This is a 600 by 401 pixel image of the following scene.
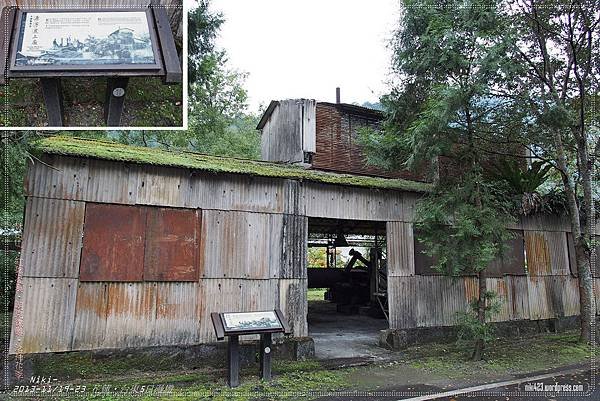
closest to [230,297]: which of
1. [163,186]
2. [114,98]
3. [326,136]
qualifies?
[163,186]

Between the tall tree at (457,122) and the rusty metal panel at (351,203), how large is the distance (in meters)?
0.84

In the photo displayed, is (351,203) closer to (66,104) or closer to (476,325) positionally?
(476,325)

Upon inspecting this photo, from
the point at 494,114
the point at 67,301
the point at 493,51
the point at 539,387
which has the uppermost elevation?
the point at 493,51

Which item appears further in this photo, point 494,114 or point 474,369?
point 494,114

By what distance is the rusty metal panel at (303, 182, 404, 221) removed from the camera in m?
9.33

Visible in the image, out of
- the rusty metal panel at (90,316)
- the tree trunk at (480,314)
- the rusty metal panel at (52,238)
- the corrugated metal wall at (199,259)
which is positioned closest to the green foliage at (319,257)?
the corrugated metal wall at (199,259)

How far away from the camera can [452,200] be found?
8.87 m

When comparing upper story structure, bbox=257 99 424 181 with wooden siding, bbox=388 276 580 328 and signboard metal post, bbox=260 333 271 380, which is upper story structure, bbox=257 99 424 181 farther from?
signboard metal post, bbox=260 333 271 380

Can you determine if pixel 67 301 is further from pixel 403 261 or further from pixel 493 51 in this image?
pixel 493 51

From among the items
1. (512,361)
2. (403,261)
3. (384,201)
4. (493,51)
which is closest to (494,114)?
(493,51)

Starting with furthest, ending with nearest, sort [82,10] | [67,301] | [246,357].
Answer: [246,357], [67,301], [82,10]

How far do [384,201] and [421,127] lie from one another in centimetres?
216

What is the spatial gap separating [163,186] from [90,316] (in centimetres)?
251

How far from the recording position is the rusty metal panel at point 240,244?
823 cm
